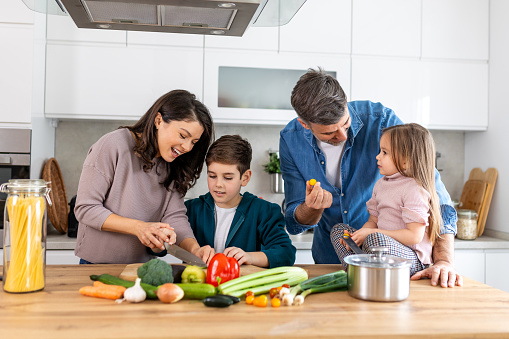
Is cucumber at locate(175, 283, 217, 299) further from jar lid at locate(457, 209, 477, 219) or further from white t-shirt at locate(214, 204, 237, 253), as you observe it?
jar lid at locate(457, 209, 477, 219)

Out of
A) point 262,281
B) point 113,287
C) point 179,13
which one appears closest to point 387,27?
point 179,13

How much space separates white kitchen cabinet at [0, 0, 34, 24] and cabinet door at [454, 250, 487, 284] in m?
2.91

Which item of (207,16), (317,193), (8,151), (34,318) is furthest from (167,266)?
(8,151)

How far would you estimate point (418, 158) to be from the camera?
1.59 meters

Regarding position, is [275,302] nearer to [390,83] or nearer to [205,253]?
[205,253]

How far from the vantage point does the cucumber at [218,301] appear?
1138 millimetres

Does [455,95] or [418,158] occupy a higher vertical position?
[455,95]

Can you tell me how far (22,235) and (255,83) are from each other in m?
2.01

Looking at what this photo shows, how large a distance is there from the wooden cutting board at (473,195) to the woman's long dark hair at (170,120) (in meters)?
2.16

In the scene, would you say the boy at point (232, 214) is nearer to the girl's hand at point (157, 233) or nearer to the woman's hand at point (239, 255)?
the woman's hand at point (239, 255)

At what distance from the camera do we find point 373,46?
3039 millimetres

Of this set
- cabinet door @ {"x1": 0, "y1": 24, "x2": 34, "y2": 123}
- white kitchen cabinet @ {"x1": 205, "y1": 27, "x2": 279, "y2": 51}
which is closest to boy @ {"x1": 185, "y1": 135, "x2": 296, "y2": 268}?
white kitchen cabinet @ {"x1": 205, "y1": 27, "x2": 279, "y2": 51}

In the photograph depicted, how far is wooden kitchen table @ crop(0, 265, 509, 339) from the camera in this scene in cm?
99

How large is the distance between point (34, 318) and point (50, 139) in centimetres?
227
